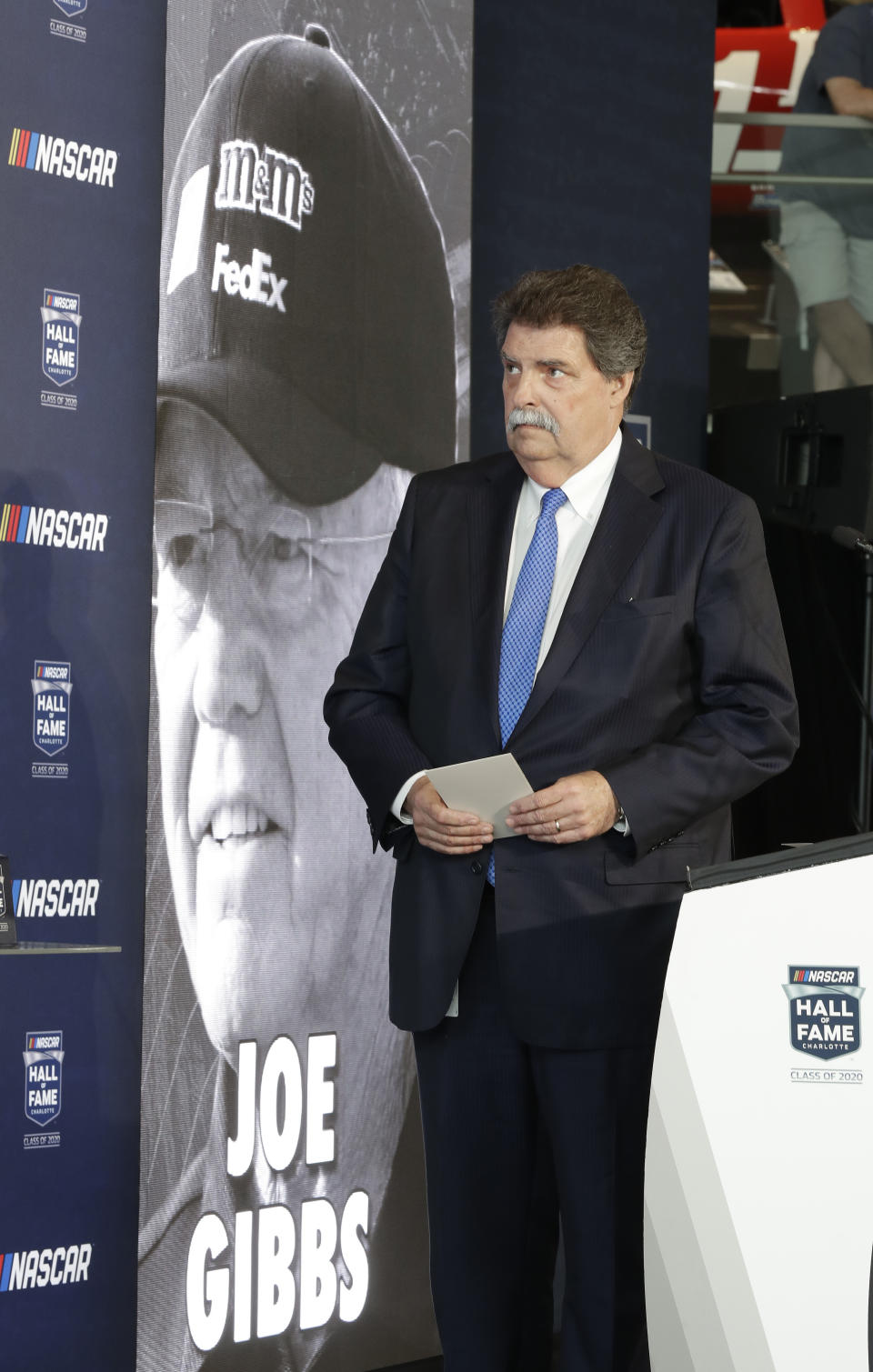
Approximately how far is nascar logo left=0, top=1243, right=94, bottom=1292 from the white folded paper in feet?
3.90

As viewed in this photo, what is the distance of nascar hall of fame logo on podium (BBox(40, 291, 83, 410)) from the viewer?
273 cm

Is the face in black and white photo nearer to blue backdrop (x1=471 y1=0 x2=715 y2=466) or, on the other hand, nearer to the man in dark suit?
the man in dark suit

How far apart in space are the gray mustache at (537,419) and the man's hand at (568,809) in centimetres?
52

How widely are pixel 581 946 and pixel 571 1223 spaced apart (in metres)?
0.38

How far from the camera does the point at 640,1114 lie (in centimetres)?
216

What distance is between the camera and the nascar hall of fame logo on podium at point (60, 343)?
2734 mm

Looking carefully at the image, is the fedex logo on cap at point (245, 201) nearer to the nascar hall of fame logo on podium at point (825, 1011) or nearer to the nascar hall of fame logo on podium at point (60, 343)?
the nascar hall of fame logo on podium at point (60, 343)

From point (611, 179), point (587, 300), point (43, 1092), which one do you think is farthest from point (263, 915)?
point (611, 179)

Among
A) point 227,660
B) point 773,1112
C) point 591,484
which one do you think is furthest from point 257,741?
point 773,1112

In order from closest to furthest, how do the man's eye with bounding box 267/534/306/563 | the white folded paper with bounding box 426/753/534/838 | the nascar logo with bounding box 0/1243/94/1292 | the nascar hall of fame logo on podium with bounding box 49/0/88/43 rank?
the white folded paper with bounding box 426/753/534/838 < the nascar logo with bounding box 0/1243/94/1292 < the nascar hall of fame logo on podium with bounding box 49/0/88/43 < the man's eye with bounding box 267/534/306/563

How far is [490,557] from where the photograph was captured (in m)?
2.35

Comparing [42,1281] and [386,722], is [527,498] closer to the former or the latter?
[386,722]

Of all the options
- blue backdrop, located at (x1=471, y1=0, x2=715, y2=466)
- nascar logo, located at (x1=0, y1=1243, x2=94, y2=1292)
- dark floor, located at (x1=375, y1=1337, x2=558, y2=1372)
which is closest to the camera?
nascar logo, located at (x1=0, y1=1243, x2=94, y2=1292)

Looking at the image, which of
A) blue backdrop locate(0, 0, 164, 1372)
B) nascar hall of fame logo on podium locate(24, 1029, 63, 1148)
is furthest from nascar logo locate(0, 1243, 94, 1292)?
nascar hall of fame logo on podium locate(24, 1029, 63, 1148)
